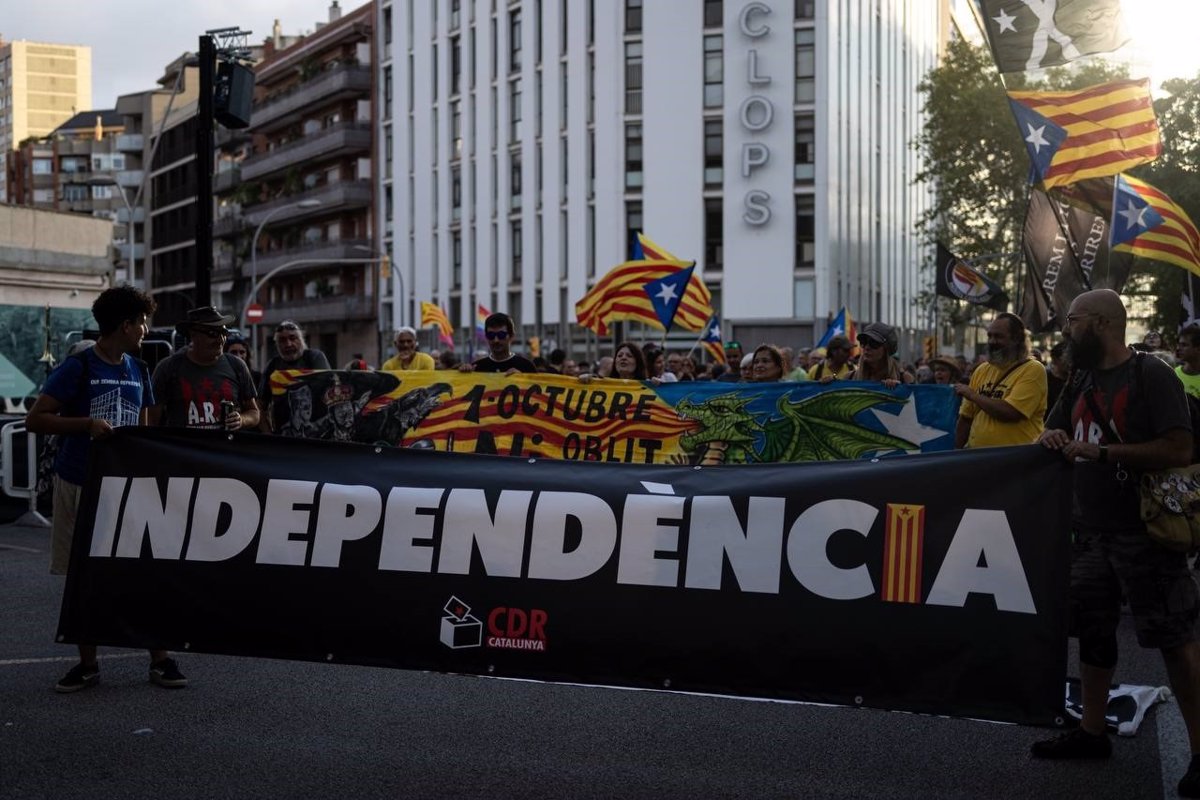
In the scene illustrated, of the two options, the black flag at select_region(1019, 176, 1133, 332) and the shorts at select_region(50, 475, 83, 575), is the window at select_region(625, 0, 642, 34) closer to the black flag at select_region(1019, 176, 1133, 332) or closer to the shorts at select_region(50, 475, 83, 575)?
the black flag at select_region(1019, 176, 1133, 332)

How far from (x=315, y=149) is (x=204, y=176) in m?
65.9

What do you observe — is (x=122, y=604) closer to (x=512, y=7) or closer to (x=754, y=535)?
(x=754, y=535)

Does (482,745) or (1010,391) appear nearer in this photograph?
(482,745)

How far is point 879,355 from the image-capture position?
11.2 m

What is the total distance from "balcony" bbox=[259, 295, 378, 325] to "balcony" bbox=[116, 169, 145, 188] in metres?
33.4

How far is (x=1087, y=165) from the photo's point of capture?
14133mm

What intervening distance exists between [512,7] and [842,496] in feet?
198

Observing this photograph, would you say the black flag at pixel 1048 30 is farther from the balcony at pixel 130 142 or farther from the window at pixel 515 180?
the balcony at pixel 130 142

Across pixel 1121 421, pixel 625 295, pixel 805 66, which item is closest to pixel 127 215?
pixel 805 66

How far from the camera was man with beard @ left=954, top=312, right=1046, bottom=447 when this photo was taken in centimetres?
834

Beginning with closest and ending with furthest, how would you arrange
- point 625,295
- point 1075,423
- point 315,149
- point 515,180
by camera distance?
point 1075,423 → point 625,295 → point 515,180 → point 315,149

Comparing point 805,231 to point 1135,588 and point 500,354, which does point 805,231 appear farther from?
point 1135,588

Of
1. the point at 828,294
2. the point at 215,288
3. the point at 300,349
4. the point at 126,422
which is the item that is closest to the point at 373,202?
the point at 215,288

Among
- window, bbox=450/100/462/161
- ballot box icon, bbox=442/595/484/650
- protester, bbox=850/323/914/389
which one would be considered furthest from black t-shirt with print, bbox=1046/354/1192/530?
window, bbox=450/100/462/161
